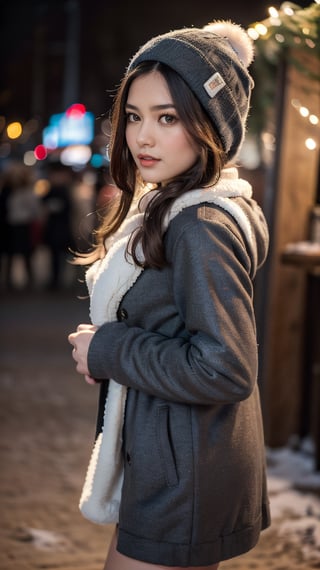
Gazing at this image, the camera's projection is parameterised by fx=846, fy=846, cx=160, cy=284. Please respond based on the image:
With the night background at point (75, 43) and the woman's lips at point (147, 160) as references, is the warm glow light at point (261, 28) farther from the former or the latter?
the night background at point (75, 43)

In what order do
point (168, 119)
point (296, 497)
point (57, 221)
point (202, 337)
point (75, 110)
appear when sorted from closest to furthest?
point (202, 337), point (168, 119), point (296, 497), point (57, 221), point (75, 110)

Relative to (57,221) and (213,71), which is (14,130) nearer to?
(57,221)

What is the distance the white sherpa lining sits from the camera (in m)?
2.17

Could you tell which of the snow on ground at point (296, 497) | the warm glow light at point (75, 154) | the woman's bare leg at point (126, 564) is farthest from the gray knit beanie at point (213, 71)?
the warm glow light at point (75, 154)

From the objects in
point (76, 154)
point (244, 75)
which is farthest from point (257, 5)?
point (76, 154)

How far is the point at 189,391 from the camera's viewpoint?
81.6 inches

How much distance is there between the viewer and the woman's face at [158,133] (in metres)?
2.13


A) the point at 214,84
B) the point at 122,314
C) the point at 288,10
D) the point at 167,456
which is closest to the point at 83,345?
the point at 122,314

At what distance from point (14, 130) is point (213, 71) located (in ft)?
136

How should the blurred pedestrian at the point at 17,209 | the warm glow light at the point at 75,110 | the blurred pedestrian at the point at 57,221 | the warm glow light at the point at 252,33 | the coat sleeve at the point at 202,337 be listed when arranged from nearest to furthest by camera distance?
the coat sleeve at the point at 202,337, the warm glow light at the point at 252,33, the blurred pedestrian at the point at 17,209, the blurred pedestrian at the point at 57,221, the warm glow light at the point at 75,110

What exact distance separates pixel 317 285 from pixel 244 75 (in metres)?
3.72

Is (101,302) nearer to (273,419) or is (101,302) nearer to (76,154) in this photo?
(273,419)

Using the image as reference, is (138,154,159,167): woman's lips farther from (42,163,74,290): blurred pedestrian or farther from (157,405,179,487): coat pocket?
(42,163,74,290): blurred pedestrian

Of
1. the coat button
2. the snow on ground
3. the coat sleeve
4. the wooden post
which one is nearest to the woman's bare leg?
the coat sleeve
